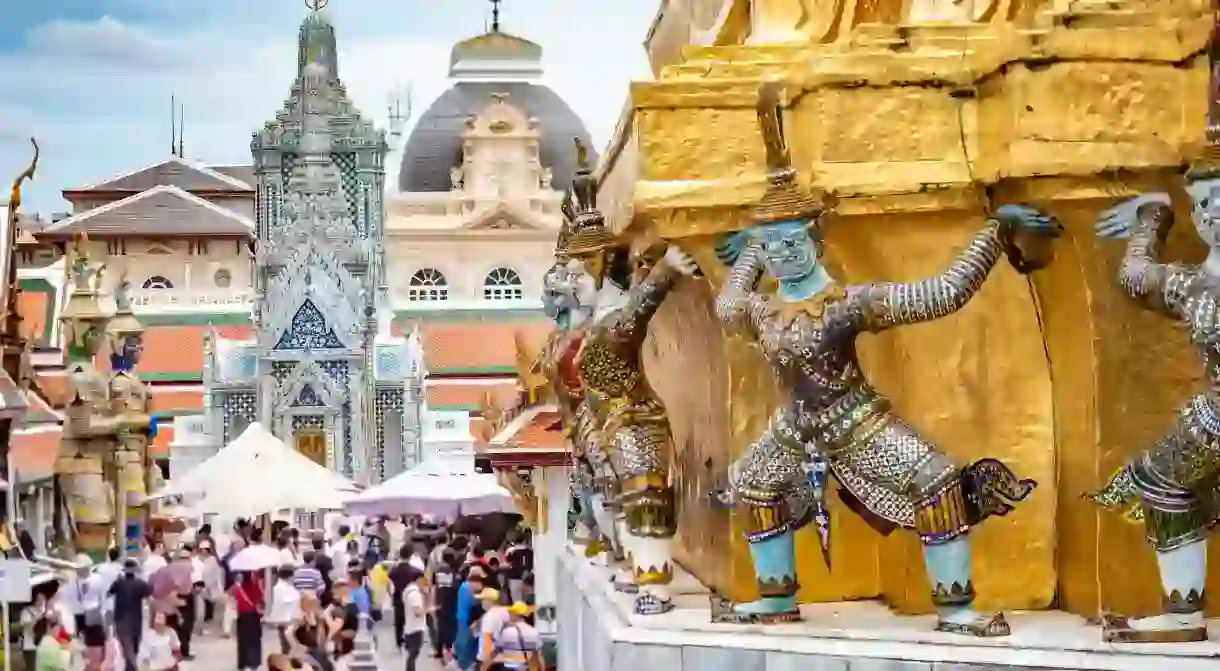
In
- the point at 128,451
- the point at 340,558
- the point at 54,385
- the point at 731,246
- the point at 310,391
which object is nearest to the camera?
the point at 731,246

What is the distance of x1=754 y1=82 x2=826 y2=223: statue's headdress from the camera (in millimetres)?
4836

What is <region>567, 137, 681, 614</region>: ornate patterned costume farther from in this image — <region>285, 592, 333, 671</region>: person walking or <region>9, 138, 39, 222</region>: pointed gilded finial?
<region>9, 138, 39, 222</region>: pointed gilded finial

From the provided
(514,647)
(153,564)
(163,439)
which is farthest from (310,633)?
(163,439)

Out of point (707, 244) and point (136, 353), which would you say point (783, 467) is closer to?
point (707, 244)

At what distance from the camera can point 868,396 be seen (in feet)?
16.0

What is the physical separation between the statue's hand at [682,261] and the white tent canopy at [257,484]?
40.7 ft

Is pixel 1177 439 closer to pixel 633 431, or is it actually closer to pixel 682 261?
pixel 682 261

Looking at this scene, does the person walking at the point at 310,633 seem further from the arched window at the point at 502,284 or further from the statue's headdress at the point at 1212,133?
the arched window at the point at 502,284

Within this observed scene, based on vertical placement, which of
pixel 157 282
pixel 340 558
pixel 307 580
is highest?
pixel 157 282

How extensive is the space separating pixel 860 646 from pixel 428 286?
32062 millimetres

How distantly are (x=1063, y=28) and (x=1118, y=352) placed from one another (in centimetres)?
85

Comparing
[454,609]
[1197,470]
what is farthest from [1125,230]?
[454,609]

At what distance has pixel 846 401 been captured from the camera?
4.84 metres

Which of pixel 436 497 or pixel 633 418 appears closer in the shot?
pixel 633 418
